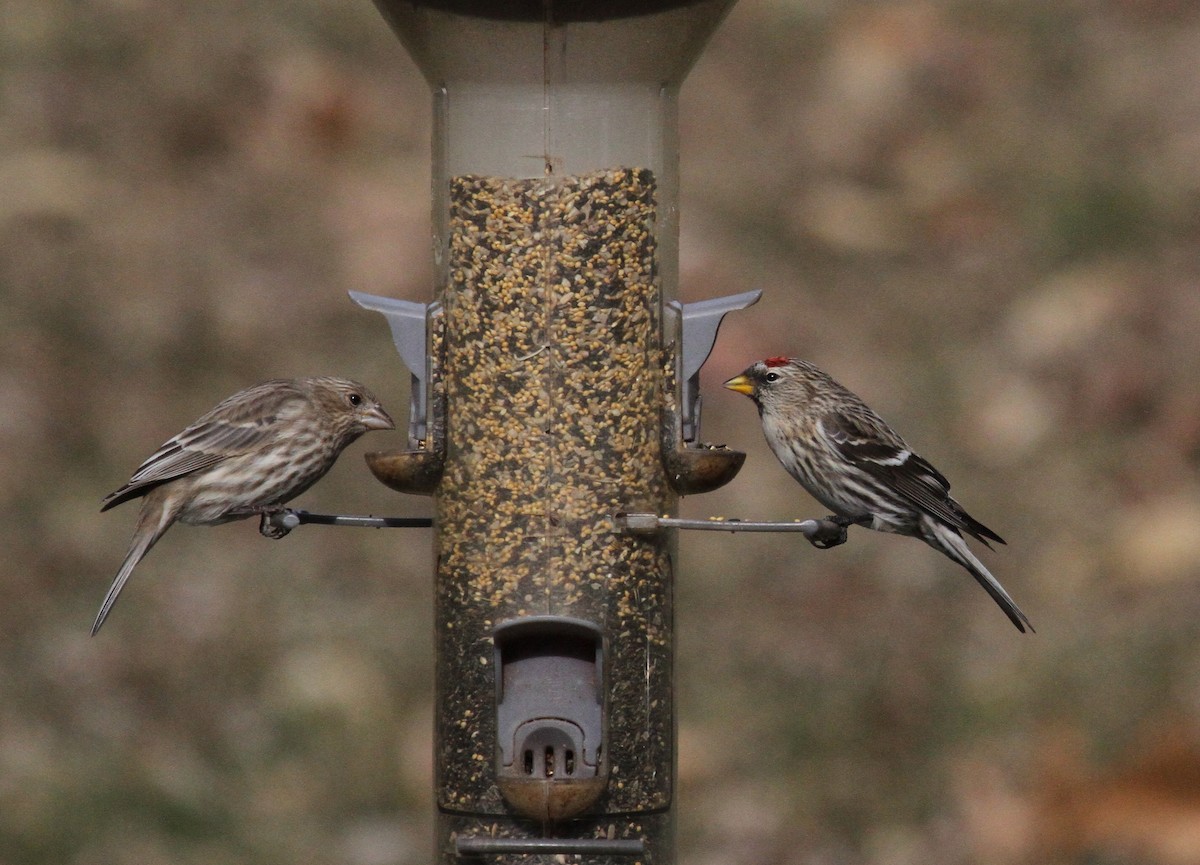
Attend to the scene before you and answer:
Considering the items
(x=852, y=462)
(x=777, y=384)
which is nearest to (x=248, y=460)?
(x=777, y=384)

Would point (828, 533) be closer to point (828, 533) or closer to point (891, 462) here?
point (828, 533)

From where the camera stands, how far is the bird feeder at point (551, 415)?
23.6 ft

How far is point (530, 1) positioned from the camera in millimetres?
7059

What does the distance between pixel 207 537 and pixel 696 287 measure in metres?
3.19

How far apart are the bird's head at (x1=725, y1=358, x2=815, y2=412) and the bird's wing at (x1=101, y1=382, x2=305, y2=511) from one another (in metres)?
1.75

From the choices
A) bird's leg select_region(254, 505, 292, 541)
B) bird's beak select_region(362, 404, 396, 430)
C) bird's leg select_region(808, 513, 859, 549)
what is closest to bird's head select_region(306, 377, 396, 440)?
bird's beak select_region(362, 404, 396, 430)

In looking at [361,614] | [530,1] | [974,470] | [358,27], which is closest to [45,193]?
[358,27]

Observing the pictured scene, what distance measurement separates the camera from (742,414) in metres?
13.1

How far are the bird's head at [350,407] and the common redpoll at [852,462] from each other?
141cm

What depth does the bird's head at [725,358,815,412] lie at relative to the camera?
29.7 feet

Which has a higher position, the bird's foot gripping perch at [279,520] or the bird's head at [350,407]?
the bird's head at [350,407]

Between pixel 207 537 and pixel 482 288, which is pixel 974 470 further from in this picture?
pixel 482 288

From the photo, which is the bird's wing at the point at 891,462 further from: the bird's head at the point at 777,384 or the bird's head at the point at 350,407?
the bird's head at the point at 350,407

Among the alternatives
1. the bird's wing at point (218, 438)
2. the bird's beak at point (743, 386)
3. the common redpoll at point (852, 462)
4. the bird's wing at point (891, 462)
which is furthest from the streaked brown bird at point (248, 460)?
the bird's wing at point (891, 462)
